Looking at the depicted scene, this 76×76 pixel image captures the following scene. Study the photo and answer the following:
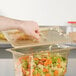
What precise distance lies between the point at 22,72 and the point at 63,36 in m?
0.24

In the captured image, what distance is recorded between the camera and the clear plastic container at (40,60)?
76 centimetres

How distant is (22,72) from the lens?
2.52 ft

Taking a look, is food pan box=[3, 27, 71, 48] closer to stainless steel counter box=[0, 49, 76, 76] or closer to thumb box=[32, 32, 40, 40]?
thumb box=[32, 32, 40, 40]

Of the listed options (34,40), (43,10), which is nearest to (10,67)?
(34,40)

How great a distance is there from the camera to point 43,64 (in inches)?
30.8

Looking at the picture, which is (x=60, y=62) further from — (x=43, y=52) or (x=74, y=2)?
(x=74, y=2)

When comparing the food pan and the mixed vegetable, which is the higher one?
the food pan

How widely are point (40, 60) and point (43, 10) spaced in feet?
4.22

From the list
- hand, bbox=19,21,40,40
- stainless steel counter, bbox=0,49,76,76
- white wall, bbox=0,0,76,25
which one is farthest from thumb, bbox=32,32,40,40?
white wall, bbox=0,0,76,25

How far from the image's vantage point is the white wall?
199 centimetres

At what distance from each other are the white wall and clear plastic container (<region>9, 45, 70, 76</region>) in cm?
119

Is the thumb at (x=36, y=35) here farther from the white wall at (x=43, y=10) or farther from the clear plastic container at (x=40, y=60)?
the white wall at (x=43, y=10)

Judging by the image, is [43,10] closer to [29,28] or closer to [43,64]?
[29,28]

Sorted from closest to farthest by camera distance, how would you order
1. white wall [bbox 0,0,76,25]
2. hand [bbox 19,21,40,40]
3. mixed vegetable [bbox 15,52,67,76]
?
mixed vegetable [bbox 15,52,67,76] < hand [bbox 19,21,40,40] < white wall [bbox 0,0,76,25]
